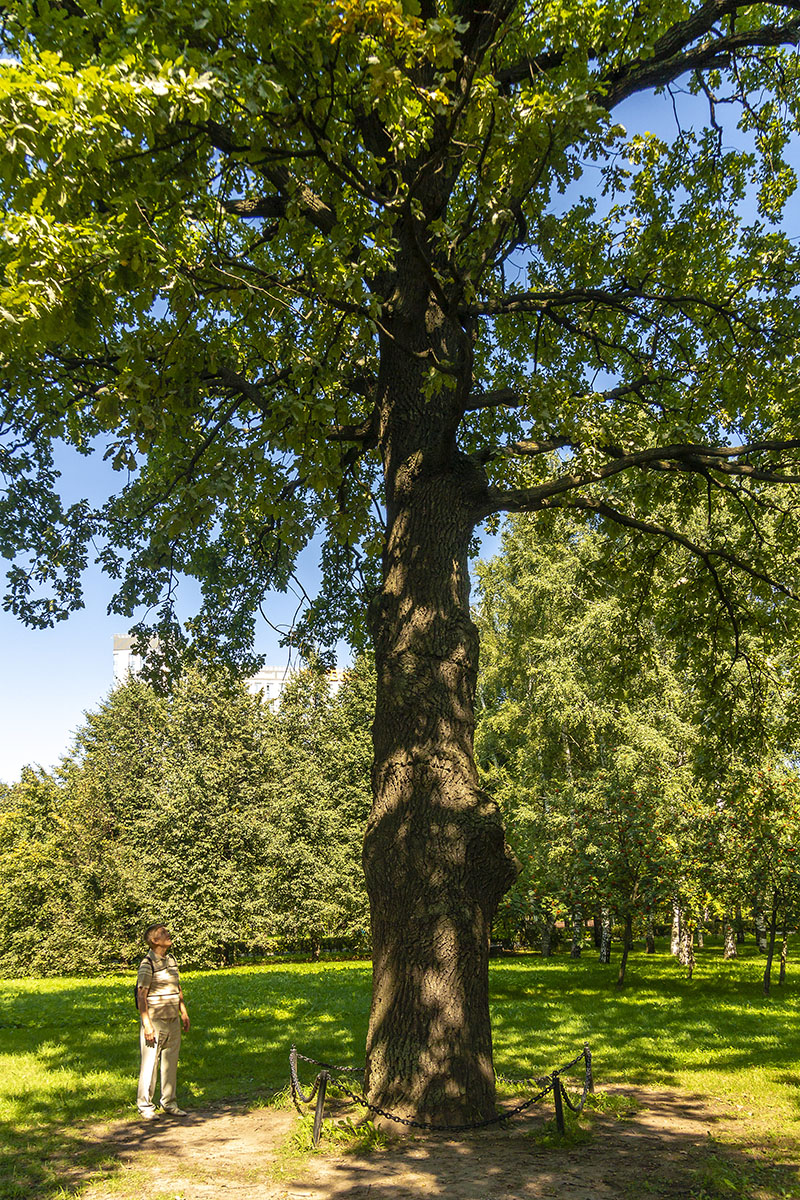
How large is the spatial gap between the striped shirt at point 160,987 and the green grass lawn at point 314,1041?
98cm

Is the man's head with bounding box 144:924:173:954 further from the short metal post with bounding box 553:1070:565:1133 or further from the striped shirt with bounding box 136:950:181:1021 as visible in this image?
Answer: the short metal post with bounding box 553:1070:565:1133

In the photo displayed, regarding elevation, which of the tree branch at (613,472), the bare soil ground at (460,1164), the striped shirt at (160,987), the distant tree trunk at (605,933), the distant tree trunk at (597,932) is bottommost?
the distant tree trunk at (597,932)

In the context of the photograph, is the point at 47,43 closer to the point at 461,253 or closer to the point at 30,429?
the point at 461,253

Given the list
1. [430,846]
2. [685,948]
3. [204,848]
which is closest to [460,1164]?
[430,846]

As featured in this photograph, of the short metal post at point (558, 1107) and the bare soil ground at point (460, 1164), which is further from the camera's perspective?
the short metal post at point (558, 1107)

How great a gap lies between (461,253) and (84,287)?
9.87ft

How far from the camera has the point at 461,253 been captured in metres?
6.37

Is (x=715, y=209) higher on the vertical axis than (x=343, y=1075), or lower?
higher

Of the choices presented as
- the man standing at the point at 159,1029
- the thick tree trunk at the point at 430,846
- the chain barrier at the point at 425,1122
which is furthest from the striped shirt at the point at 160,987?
the thick tree trunk at the point at 430,846

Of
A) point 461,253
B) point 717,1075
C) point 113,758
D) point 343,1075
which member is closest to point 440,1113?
point 343,1075

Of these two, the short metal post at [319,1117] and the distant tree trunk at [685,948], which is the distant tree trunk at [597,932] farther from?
the short metal post at [319,1117]

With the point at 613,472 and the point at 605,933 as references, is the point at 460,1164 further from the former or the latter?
the point at 605,933

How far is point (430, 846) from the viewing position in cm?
632

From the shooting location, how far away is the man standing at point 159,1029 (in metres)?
7.12
